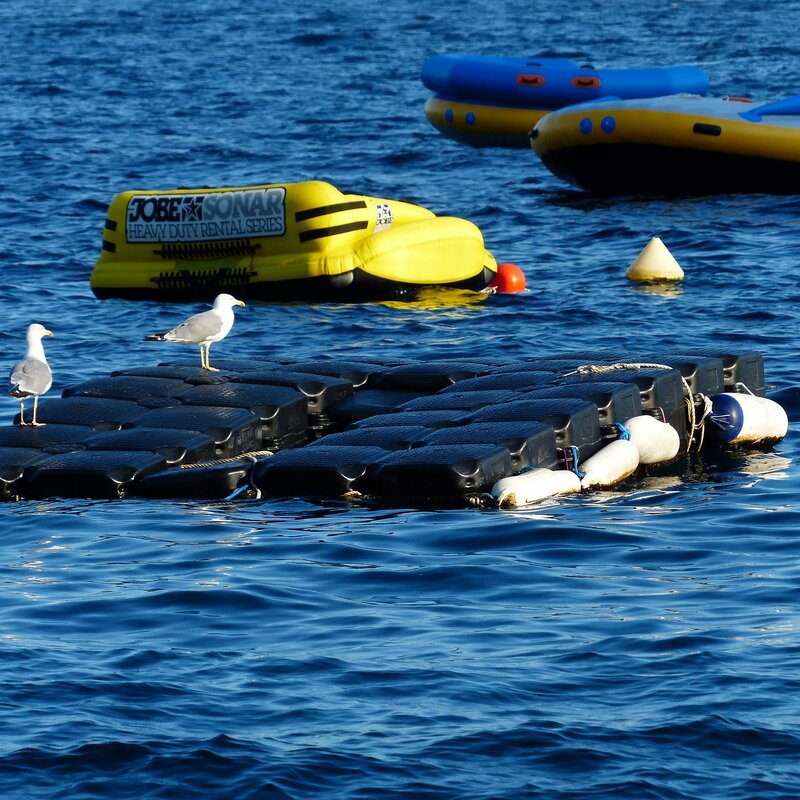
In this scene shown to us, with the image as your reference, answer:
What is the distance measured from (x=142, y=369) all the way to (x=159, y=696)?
642 centimetres

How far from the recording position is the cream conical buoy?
20625 mm

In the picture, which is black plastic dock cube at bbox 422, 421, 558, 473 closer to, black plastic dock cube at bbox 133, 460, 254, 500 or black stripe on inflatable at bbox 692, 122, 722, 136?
black plastic dock cube at bbox 133, 460, 254, 500

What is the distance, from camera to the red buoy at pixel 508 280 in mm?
20281

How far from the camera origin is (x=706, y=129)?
25.0 metres

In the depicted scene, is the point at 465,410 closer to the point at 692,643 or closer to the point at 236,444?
the point at 236,444

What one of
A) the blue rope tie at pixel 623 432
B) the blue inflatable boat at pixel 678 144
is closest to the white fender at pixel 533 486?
the blue rope tie at pixel 623 432

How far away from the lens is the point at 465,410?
40.8 feet

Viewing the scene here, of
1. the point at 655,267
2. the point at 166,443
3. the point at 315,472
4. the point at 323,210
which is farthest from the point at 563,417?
the point at 655,267

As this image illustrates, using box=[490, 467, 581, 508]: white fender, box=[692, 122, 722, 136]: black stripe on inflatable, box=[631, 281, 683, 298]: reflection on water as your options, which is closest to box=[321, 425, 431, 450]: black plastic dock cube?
box=[490, 467, 581, 508]: white fender

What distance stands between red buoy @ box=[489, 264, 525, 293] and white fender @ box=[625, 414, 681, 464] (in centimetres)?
776

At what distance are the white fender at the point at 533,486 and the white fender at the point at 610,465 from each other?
0.41 feet

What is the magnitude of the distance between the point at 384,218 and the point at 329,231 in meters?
1.02

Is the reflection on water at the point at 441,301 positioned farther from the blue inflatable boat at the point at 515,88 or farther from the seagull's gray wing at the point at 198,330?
the blue inflatable boat at the point at 515,88

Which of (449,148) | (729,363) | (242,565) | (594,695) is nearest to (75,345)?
(729,363)
